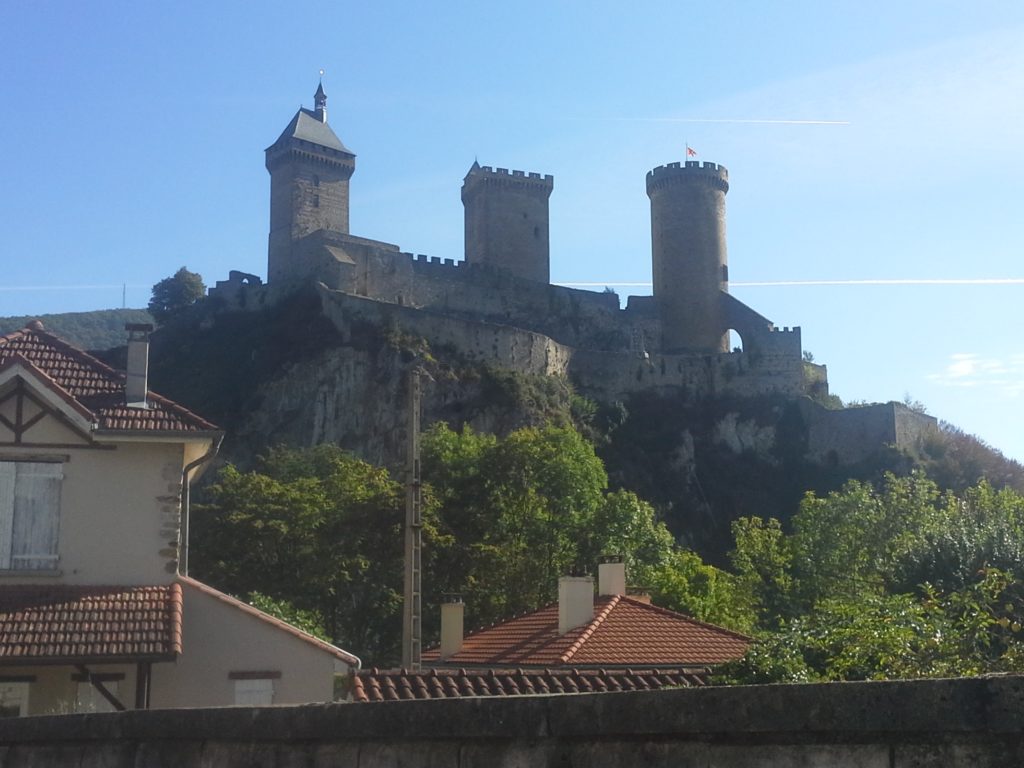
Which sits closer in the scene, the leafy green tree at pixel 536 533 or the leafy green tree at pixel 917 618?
the leafy green tree at pixel 917 618

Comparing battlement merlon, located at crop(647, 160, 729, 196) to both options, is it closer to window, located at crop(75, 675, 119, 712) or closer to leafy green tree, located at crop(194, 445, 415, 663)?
leafy green tree, located at crop(194, 445, 415, 663)

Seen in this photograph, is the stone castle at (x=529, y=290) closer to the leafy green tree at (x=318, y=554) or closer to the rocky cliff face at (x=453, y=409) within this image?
the rocky cliff face at (x=453, y=409)

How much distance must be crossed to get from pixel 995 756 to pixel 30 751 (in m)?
5.44

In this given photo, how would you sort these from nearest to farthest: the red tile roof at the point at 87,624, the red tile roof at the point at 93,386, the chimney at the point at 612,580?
the red tile roof at the point at 87,624 < the red tile roof at the point at 93,386 < the chimney at the point at 612,580

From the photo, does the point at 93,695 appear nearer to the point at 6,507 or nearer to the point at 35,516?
the point at 35,516

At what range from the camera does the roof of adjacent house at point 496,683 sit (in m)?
15.2

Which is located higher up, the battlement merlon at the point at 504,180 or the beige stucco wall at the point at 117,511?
the battlement merlon at the point at 504,180

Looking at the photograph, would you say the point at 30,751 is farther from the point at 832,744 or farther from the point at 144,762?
the point at 832,744

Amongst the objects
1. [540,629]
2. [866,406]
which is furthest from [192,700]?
[866,406]

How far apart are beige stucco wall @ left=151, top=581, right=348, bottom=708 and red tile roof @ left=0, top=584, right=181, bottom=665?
2.16 feet

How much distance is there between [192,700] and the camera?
51.1 feet

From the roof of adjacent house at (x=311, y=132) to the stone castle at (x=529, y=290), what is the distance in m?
0.12

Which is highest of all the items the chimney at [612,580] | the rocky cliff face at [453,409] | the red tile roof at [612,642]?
the rocky cliff face at [453,409]

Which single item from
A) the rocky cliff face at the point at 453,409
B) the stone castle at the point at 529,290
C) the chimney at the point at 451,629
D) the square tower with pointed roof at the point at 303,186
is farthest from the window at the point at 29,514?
the square tower with pointed roof at the point at 303,186
